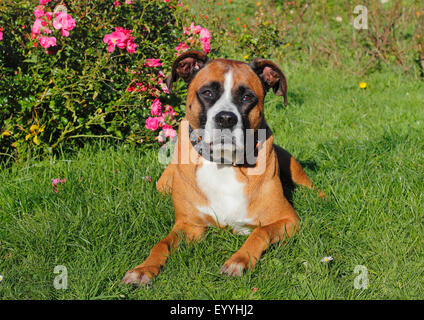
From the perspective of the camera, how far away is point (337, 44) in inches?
322

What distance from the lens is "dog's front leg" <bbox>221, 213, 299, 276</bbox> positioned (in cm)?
280

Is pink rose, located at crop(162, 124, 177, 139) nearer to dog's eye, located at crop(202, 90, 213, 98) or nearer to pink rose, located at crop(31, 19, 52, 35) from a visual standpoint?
pink rose, located at crop(31, 19, 52, 35)

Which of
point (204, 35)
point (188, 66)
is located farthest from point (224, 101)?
point (204, 35)

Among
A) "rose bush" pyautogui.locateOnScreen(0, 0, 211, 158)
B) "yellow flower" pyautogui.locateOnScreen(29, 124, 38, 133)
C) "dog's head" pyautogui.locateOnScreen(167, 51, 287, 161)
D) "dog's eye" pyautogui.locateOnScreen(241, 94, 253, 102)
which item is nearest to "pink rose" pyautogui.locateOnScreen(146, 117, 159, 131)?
"rose bush" pyautogui.locateOnScreen(0, 0, 211, 158)

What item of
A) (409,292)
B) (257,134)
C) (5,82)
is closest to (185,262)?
(257,134)

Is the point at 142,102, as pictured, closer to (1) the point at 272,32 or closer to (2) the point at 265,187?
(2) the point at 265,187

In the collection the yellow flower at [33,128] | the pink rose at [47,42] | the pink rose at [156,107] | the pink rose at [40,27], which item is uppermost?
the pink rose at [40,27]

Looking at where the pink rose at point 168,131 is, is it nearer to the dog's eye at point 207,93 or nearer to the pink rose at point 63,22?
the pink rose at point 63,22

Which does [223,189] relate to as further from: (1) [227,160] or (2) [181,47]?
(2) [181,47]

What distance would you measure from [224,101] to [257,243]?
916mm

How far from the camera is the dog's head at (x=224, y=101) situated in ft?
9.93

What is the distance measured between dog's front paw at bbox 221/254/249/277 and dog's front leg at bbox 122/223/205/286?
390 millimetres

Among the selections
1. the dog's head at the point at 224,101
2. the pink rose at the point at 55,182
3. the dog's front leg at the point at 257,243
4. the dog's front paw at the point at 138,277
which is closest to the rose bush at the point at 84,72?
the pink rose at the point at 55,182

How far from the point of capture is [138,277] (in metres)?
2.73
